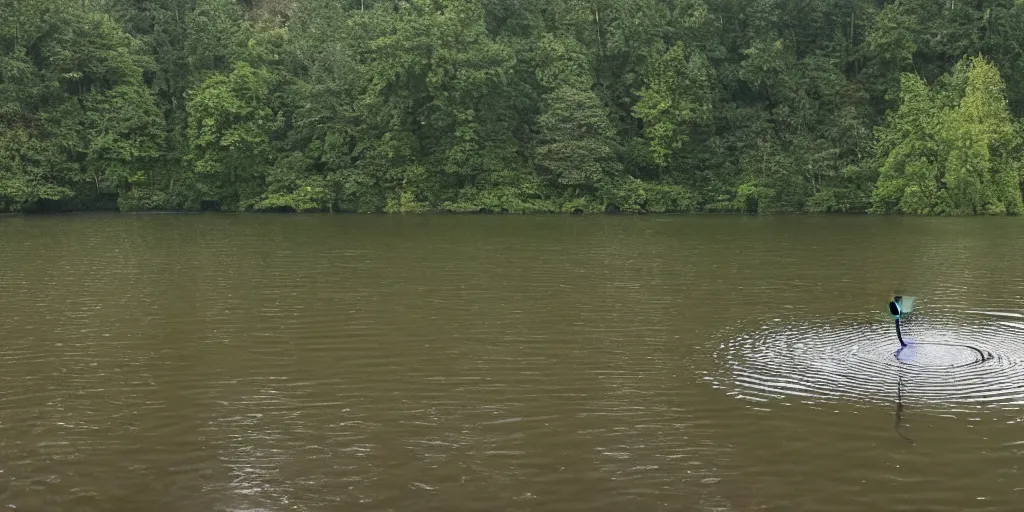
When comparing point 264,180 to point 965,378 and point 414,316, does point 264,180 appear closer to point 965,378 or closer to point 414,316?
point 414,316

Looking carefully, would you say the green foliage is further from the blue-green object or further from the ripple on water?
the blue-green object

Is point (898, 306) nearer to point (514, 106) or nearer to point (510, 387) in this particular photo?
point (510, 387)

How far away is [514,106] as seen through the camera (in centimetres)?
5838

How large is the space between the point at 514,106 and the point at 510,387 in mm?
46876

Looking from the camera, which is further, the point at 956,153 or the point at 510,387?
the point at 956,153

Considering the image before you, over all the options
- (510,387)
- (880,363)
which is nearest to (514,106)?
(880,363)

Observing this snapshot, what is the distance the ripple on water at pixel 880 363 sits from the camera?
12.3 m

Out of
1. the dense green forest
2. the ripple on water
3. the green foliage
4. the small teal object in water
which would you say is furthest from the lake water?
the dense green forest

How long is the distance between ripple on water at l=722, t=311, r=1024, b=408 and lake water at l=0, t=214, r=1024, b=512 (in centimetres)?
6

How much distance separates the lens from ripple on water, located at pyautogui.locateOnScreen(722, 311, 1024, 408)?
40.3ft

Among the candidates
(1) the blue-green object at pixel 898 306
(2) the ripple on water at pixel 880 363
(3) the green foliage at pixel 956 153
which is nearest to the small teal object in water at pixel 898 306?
(1) the blue-green object at pixel 898 306

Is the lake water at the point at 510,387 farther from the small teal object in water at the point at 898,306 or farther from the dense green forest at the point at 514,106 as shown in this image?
the dense green forest at the point at 514,106

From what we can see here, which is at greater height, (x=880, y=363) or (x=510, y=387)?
(x=880, y=363)

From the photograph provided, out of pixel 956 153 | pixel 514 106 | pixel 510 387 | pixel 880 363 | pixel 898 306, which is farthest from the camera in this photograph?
pixel 514 106
